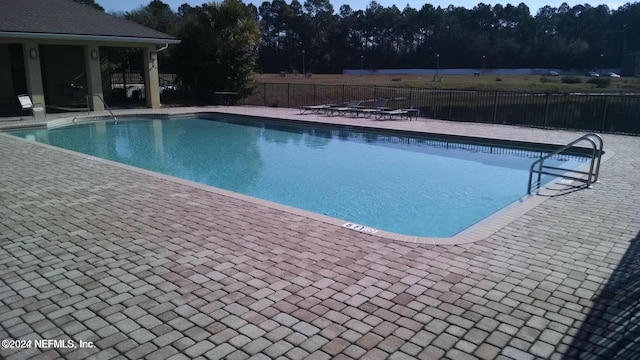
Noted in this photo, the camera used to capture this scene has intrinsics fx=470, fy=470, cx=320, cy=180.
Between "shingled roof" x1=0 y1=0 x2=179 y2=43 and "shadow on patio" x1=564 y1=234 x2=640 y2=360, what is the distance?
17.9m

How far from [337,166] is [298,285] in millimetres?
7162

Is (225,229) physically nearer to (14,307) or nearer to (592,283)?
(14,307)

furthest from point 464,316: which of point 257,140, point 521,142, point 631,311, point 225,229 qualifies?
point 257,140

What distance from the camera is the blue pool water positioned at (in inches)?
302

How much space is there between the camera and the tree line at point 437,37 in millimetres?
86312

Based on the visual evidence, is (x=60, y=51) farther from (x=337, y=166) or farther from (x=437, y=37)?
(x=437, y=37)

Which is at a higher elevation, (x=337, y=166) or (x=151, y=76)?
(x=151, y=76)

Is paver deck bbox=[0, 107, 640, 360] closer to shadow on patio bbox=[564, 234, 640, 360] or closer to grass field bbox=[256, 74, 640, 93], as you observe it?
shadow on patio bbox=[564, 234, 640, 360]

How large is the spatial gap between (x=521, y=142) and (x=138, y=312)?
35.7 ft

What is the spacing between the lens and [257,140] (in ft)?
47.4

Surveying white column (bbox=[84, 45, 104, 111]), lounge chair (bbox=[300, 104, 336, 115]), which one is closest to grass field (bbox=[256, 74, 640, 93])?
lounge chair (bbox=[300, 104, 336, 115])

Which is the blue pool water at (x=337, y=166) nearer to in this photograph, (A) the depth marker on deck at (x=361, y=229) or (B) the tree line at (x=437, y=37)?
(A) the depth marker on deck at (x=361, y=229)

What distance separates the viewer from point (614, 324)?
3.26m

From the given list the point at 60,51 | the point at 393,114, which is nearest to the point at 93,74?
the point at 60,51
